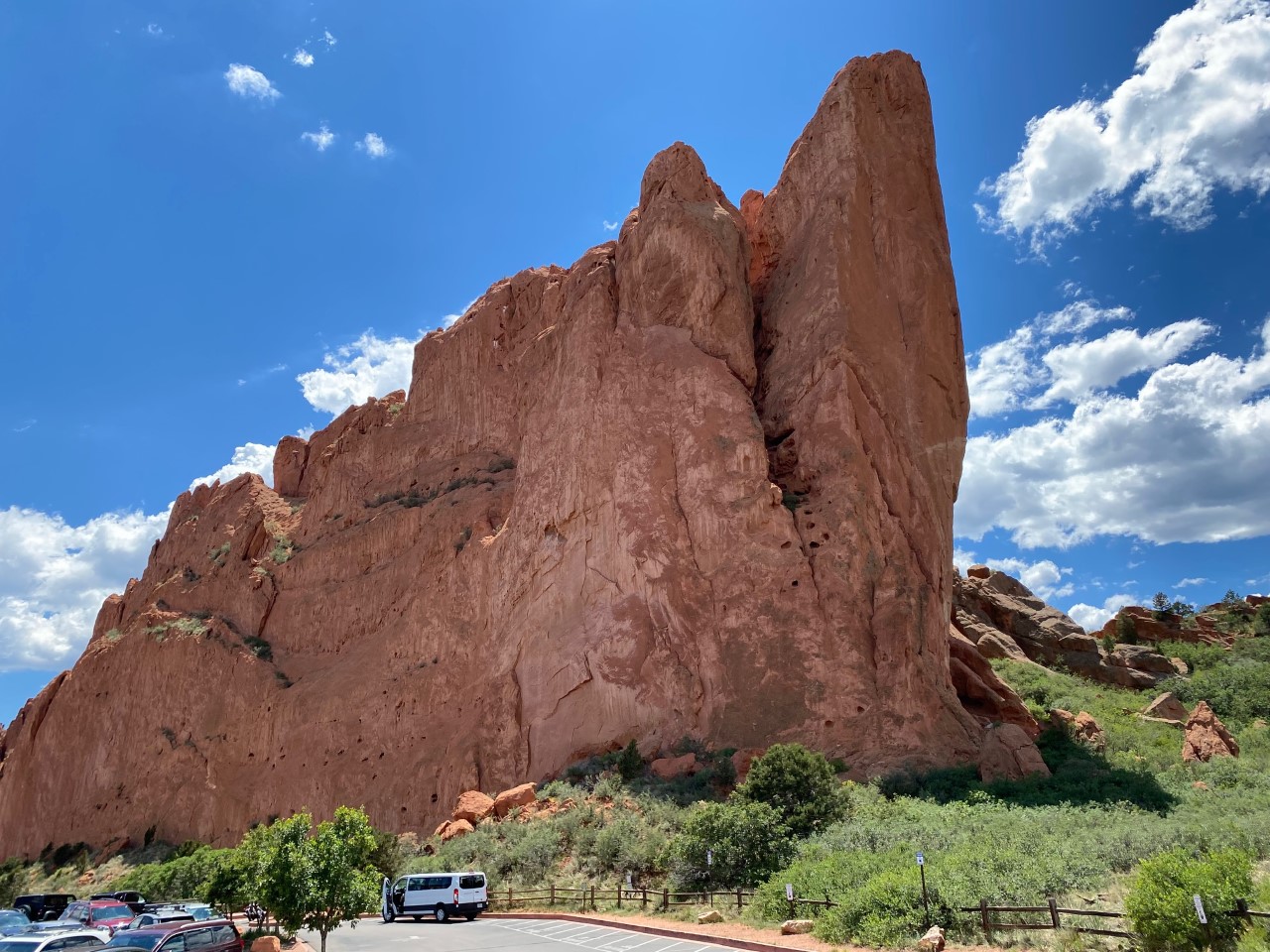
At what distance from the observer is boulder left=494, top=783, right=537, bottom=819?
89.5 feet

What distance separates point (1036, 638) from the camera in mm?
50250

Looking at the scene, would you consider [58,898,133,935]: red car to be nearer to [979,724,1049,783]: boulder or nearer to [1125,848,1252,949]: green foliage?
[1125,848,1252,949]: green foliage

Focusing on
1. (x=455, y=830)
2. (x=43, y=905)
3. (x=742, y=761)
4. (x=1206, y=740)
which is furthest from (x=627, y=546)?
(x=43, y=905)

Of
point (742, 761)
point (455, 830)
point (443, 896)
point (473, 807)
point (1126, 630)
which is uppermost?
point (1126, 630)

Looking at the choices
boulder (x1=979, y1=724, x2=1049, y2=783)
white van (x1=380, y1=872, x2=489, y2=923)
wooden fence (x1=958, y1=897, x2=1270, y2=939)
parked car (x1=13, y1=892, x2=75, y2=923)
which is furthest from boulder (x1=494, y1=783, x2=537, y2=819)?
wooden fence (x1=958, y1=897, x2=1270, y2=939)

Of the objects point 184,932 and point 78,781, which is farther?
point 78,781

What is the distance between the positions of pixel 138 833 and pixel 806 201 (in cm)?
4297

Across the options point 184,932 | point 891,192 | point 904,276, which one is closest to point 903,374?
point 904,276

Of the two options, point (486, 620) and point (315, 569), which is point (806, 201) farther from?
point (315, 569)

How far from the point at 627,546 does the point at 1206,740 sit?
18.8m

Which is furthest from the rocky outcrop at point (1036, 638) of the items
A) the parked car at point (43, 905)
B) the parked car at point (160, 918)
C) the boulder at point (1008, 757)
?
the parked car at point (43, 905)

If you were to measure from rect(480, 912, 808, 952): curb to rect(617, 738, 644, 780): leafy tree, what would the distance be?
6191 millimetres

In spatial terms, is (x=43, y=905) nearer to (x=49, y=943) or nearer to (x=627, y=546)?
(x=49, y=943)

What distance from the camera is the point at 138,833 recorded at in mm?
44469
